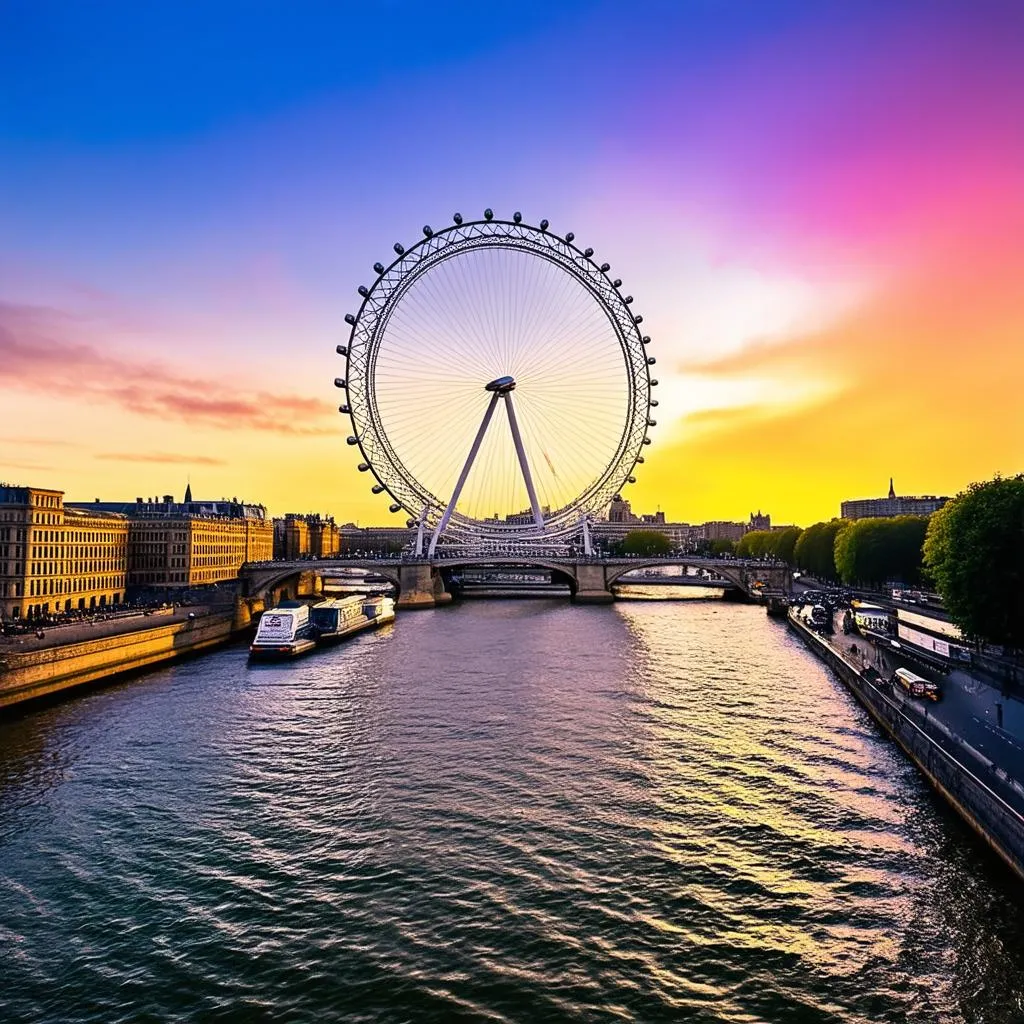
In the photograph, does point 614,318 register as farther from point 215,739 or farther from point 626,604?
point 215,739

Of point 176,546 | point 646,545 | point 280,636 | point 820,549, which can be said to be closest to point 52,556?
point 176,546

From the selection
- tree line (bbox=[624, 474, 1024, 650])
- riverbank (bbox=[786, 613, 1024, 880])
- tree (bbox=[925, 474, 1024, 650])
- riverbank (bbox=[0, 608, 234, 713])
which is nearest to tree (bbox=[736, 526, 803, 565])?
tree line (bbox=[624, 474, 1024, 650])

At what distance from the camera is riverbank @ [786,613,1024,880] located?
17.5 m

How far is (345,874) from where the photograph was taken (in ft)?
57.8

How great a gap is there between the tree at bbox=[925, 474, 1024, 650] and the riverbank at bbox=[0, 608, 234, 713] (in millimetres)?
42993

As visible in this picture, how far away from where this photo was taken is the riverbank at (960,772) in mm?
17516

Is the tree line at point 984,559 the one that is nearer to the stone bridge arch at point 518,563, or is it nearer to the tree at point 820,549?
the stone bridge arch at point 518,563

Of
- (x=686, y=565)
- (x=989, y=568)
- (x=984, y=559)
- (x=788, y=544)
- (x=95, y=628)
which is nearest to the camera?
(x=989, y=568)

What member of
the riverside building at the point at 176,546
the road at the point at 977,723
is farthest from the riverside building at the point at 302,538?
the road at the point at 977,723

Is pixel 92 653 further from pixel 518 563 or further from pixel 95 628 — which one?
pixel 518 563

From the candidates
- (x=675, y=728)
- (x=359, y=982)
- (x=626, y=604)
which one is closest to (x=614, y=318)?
(x=626, y=604)

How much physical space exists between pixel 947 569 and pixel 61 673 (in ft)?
144

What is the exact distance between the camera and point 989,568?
35.0m

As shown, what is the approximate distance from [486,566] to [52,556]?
4621 centimetres
